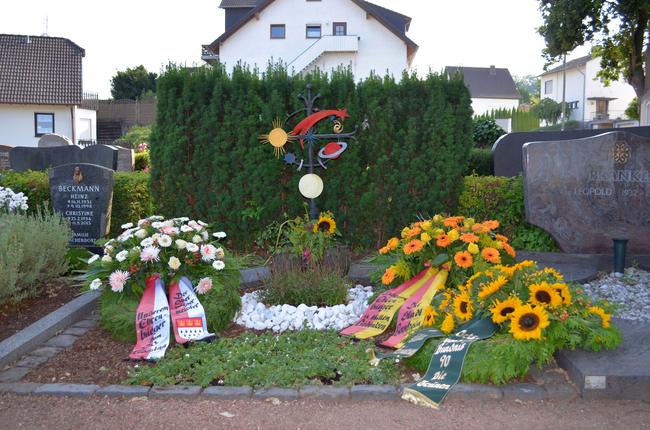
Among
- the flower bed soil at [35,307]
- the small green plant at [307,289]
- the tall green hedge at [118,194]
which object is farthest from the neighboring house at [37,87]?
the small green plant at [307,289]

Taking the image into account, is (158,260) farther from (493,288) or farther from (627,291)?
(627,291)

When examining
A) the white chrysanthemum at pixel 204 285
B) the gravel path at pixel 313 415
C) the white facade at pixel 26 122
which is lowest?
the gravel path at pixel 313 415

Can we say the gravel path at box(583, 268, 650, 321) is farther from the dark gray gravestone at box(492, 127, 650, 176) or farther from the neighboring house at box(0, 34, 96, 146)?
the neighboring house at box(0, 34, 96, 146)

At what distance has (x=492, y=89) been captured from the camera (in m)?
71.2

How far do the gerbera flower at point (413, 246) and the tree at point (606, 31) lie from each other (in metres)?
19.7

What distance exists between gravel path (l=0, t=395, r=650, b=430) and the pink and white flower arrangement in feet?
5.18

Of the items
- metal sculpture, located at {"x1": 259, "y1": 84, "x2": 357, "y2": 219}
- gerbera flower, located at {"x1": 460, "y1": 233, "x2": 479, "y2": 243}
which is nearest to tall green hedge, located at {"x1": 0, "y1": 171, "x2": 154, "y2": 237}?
metal sculpture, located at {"x1": 259, "y1": 84, "x2": 357, "y2": 219}

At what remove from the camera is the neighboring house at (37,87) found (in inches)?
1437

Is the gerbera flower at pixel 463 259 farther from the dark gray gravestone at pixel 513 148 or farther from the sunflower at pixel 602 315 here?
the dark gray gravestone at pixel 513 148

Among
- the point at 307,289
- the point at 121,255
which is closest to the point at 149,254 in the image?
the point at 121,255

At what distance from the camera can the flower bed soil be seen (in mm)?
5801

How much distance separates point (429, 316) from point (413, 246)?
102 cm

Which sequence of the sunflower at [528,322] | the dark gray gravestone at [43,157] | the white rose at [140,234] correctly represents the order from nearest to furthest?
the sunflower at [528,322]
the white rose at [140,234]
the dark gray gravestone at [43,157]

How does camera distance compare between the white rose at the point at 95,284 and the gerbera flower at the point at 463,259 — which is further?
the gerbera flower at the point at 463,259
